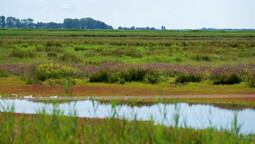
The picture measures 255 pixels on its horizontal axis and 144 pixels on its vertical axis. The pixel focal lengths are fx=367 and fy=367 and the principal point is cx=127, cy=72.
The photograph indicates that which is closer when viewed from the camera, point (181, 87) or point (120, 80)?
point (181, 87)

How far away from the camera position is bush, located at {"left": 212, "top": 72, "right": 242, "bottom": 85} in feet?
70.7

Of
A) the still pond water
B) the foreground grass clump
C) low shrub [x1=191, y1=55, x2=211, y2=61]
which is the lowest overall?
low shrub [x1=191, y1=55, x2=211, y2=61]

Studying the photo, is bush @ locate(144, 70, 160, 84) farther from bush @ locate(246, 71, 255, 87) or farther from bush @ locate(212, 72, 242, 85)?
bush @ locate(246, 71, 255, 87)

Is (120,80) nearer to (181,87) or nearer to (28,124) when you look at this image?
(181,87)

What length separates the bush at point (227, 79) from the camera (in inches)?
849

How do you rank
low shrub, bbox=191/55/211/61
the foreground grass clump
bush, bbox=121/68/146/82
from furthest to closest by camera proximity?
low shrub, bbox=191/55/211/61 → bush, bbox=121/68/146/82 → the foreground grass clump

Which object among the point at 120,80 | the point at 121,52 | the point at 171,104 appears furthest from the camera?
the point at 121,52

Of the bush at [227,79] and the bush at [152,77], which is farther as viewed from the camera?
the bush at [152,77]

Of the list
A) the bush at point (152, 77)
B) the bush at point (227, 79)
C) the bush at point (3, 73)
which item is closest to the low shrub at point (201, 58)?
the bush at point (227, 79)

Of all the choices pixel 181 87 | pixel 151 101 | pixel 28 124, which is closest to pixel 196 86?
pixel 181 87

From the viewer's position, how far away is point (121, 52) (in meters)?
39.2

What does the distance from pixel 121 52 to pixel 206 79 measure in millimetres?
17839

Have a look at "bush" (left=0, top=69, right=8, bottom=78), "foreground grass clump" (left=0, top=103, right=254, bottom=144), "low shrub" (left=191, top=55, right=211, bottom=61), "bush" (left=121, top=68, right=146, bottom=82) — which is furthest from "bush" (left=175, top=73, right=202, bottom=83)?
"low shrub" (left=191, top=55, right=211, bottom=61)

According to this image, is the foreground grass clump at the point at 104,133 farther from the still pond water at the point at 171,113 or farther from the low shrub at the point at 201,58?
the low shrub at the point at 201,58
